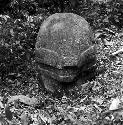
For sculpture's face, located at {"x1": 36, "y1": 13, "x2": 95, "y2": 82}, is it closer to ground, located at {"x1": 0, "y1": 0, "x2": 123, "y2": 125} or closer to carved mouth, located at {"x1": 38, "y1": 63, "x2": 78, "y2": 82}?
carved mouth, located at {"x1": 38, "y1": 63, "x2": 78, "y2": 82}

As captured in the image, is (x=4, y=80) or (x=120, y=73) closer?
(x=120, y=73)

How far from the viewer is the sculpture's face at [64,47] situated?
17.4 ft

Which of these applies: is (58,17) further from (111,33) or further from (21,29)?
(111,33)

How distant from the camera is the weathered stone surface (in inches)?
208

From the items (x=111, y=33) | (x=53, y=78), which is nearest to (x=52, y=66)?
(x=53, y=78)

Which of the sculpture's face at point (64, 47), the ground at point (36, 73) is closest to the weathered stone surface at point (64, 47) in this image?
the sculpture's face at point (64, 47)

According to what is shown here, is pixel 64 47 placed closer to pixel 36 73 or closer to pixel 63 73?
pixel 63 73

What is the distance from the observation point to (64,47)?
17.4 ft

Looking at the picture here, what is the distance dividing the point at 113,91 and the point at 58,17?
154 cm

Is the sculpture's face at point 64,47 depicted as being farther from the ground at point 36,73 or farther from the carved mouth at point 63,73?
the ground at point 36,73

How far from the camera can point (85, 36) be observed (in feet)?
18.0

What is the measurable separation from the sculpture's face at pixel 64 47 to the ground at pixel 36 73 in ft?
1.43

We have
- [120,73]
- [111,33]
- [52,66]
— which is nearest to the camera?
[52,66]

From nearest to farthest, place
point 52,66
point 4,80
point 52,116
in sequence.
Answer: point 52,116
point 52,66
point 4,80
